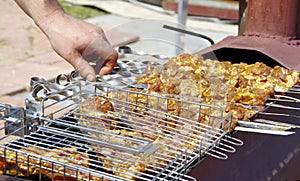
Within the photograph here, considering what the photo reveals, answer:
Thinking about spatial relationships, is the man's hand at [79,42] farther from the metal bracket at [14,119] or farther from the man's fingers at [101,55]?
the metal bracket at [14,119]

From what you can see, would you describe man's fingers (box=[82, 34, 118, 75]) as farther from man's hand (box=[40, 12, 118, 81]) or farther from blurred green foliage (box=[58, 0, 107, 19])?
blurred green foliage (box=[58, 0, 107, 19])

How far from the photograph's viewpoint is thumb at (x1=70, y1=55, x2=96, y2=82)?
2.07m

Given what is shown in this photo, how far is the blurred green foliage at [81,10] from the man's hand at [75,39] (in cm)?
463

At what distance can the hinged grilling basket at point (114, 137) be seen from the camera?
1473 millimetres

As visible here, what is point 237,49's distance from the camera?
261 cm

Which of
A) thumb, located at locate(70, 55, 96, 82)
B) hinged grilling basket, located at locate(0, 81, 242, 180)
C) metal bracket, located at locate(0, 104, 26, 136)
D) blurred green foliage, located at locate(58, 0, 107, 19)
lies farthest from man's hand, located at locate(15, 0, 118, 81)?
blurred green foliage, located at locate(58, 0, 107, 19)

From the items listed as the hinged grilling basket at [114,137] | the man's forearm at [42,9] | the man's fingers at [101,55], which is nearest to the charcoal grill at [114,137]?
the hinged grilling basket at [114,137]

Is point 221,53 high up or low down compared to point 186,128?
up

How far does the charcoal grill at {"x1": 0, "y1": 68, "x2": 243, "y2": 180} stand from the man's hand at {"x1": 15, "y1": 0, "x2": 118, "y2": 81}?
96 mm

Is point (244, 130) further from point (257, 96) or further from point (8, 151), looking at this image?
point (8, 151)

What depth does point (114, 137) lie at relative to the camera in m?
1.60

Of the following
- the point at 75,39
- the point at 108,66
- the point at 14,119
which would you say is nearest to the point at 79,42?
the point at 75,39

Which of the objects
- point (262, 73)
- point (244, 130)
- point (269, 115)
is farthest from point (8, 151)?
point (262, 73)

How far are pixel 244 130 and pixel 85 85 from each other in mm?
570
